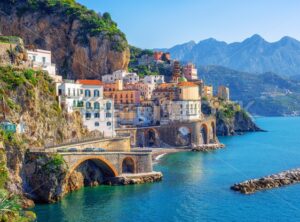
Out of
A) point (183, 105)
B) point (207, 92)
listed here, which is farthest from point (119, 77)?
point (207, 92)

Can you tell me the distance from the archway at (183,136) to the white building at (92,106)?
30.6 metres

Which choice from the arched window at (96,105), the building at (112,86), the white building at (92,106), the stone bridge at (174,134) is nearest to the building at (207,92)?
the building at (112,86)

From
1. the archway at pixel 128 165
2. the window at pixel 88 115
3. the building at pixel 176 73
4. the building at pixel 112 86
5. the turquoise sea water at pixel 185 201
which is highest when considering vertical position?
the building at pixel 176 73

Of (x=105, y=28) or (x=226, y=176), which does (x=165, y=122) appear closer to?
(x=105, y=28)

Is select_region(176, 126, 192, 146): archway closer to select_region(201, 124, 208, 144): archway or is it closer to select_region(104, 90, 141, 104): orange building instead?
select_region(201, 124, 208, 144): archway

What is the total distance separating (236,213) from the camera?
54.4m

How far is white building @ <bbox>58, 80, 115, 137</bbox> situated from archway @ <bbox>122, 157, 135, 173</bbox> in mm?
14054

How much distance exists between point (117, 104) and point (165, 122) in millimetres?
12964

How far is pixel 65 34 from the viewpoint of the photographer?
131 metres

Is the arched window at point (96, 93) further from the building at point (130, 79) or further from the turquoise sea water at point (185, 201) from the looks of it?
the building at point (130, 79)

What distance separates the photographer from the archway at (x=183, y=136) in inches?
4461

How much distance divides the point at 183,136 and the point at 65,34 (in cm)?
4567

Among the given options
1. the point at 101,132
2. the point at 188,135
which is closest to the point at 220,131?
the point at 188,135

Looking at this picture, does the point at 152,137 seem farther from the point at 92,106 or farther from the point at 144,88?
the point at 92,106
